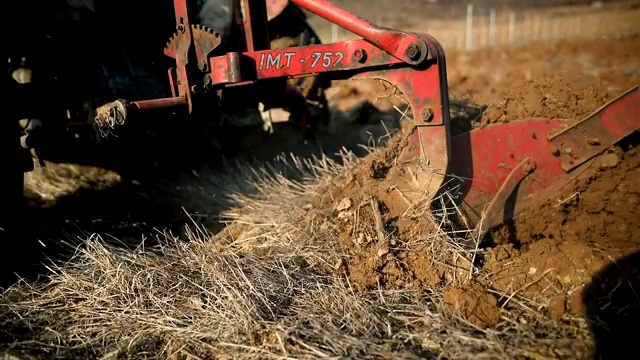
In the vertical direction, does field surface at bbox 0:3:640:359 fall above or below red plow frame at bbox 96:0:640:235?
below

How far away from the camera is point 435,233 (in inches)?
106

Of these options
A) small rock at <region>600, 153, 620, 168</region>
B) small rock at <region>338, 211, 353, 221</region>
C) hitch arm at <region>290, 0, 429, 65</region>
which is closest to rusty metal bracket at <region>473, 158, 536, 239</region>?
small rock at <region>600, 153, 620, 168</region>

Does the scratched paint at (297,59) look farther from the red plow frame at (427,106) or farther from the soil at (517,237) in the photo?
the soil at (517,237)

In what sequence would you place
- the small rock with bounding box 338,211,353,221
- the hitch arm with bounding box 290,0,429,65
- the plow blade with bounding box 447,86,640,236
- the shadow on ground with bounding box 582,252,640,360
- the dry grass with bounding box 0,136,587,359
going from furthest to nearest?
the small rock with bounding box 338,211,353,221, the plow blade with bounding box 447,86,640,236, the hitch arm with bounding box 290,0,429,65, the dry grass with bounding box 0,136,587,359, the shadow on ground with bounding box 582,252,640,360

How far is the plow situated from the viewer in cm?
271

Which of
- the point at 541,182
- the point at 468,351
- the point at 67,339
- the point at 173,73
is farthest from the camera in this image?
the point at 173,73

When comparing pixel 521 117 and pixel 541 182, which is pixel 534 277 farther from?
pixel 521 117

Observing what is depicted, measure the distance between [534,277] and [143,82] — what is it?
2.93m

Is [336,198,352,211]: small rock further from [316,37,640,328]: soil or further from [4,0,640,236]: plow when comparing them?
[4,0,640,236]: plow

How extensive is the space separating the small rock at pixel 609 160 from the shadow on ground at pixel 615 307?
0.48m

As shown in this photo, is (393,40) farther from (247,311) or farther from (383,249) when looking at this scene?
(247,311)

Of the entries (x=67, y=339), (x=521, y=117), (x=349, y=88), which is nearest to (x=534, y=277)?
(x=521, y=117)

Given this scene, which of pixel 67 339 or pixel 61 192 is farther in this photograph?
pixel 61 192

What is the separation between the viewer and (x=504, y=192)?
2881mm
